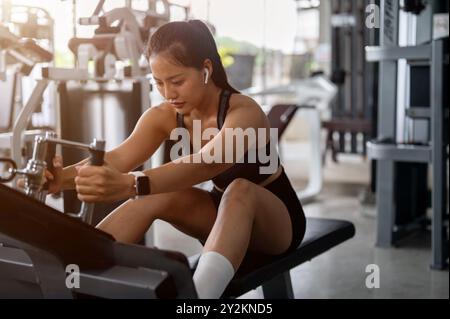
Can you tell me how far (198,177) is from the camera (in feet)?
3.88

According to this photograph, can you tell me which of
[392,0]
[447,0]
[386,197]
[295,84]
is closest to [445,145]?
[386,197]

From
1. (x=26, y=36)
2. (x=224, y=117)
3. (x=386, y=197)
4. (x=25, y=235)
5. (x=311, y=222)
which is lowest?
(x=386, y=197)

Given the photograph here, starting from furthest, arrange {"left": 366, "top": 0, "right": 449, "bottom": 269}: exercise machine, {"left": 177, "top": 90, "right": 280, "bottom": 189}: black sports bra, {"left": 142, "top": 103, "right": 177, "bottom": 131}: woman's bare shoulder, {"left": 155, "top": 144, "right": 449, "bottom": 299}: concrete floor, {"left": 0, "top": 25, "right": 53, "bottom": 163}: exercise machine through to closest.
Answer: {"left": 366, "top": 0, "right": 449, "bottom": 269}: exercise machine, {"left": 155, "top": 144, "right": 449, "bottom": 299}: concrete floor, {"left": 0, "top": 25, "right": 53, "bottom": 163}: exercise machine, {"left": 177, "top": 90, "right": 280, "bottom": 189}: black sports bra, {"left": 142, "top": 103, "right": 177, "bottom": 131}: woman's bare shoulder

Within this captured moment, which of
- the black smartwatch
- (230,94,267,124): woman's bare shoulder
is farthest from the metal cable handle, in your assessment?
(230,94,267,124): woman's bare shoulder

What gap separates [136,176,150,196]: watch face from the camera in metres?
1.07

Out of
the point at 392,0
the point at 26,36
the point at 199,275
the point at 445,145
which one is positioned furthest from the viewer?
the point at 445,145

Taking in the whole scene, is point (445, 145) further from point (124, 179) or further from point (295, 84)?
point (295, 84)

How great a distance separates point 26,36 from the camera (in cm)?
150

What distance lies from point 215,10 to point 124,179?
46 cm

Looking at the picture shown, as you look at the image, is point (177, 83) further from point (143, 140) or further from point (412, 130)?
point (412, 130)

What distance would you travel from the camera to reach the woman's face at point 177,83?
111cm

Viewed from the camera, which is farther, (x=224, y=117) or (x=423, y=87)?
(x=423, y=87)

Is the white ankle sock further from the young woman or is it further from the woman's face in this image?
the woman's face

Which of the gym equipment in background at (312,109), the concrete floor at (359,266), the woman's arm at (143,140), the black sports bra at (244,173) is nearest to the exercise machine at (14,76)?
the woman's arm at (143,140)
